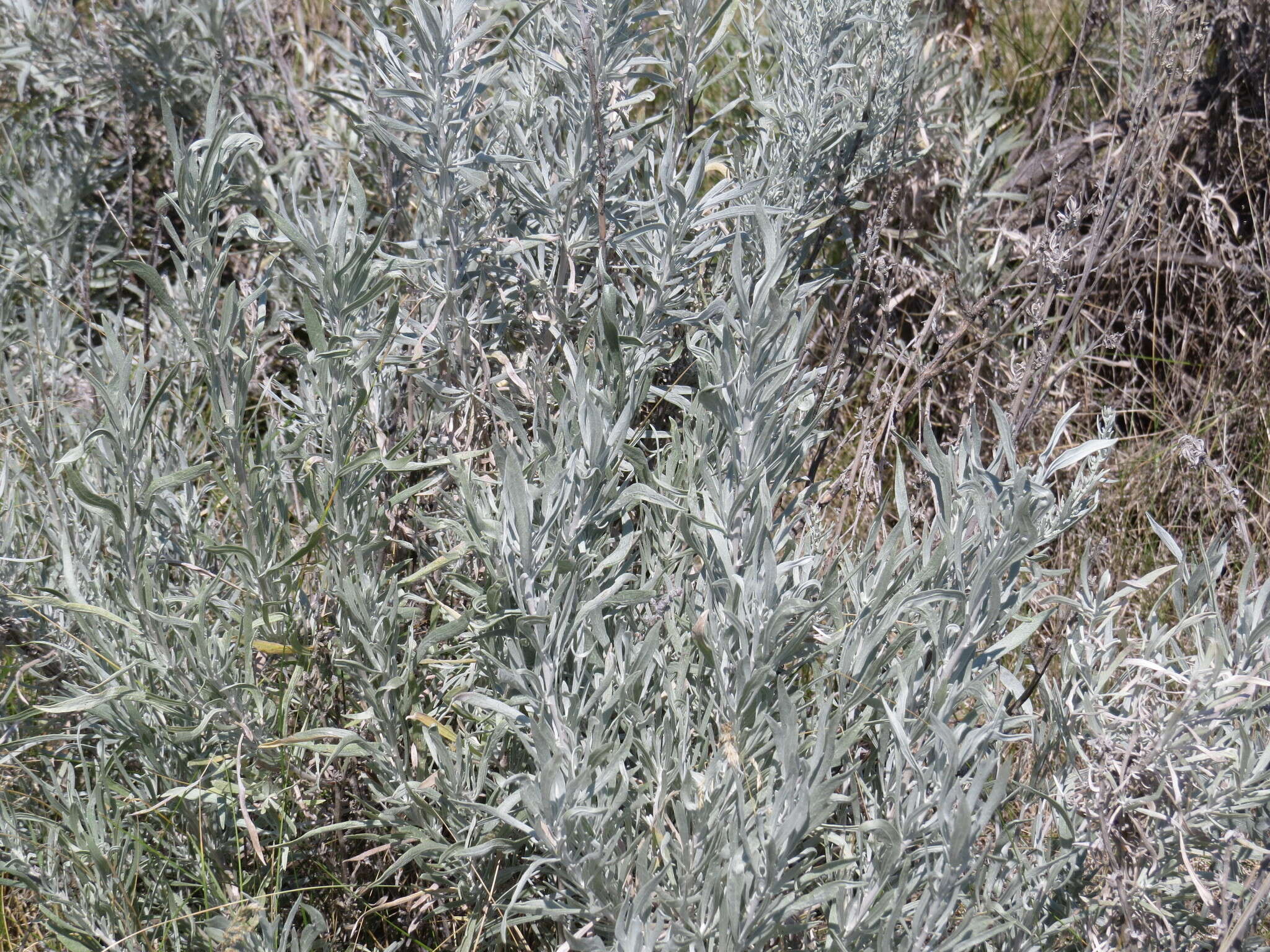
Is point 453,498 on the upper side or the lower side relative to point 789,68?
lower

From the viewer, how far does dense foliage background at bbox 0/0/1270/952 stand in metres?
1.39

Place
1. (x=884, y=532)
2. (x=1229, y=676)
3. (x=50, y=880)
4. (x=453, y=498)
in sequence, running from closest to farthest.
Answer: (x=1229, y=676), (x=50, y=880), (x=453, y=498), (x=884, y=532)

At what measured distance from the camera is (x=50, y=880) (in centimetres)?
158

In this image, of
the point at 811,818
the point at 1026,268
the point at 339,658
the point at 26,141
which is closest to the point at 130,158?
the point at 26,141

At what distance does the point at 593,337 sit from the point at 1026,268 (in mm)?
1634

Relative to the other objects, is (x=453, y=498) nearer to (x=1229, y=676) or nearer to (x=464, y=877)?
(x=464, y=877)

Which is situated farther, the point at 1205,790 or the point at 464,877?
the point at 464,877

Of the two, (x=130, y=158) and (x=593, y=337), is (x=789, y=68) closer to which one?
(x=593, y=337)

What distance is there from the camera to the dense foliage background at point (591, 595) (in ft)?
4.58

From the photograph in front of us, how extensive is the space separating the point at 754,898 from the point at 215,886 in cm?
90

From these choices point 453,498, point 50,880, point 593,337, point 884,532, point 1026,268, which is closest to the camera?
point 50,880

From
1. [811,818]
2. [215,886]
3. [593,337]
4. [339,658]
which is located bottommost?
[215,886]

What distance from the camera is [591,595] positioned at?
5.06 feet

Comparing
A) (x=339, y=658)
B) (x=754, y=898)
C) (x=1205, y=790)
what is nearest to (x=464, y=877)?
(x=339, y=658)
